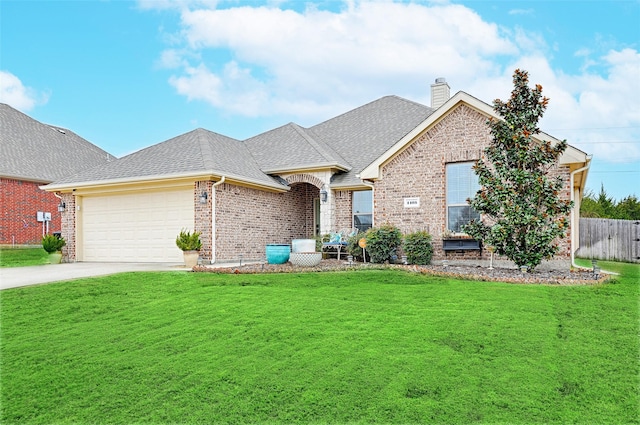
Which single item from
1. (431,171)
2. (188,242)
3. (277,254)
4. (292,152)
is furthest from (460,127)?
(188,242)

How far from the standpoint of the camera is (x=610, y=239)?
1892 centimetres

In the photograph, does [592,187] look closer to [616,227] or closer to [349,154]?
[616,227]

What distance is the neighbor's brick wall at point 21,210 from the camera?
69.3 ft

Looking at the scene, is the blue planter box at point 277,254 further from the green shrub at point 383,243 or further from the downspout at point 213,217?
the green shrub at point 383,243

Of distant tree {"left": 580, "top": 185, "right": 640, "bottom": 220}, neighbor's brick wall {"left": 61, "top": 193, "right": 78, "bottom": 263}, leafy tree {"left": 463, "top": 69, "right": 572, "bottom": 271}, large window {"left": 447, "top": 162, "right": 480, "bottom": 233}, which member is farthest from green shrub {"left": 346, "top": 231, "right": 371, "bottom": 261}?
distant tree {"left": 580, "top": 185, "right": 640, "bottom": 220}

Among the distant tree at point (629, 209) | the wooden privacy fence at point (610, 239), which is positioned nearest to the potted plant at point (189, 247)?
the wooden privacy fence at point (610, 239)

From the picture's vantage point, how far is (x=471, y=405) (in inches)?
155

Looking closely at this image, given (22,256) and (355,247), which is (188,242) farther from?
(22,256)

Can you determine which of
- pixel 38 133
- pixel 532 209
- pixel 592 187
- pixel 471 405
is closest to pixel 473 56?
pixel 532 209

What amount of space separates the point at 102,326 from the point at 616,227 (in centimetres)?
1931

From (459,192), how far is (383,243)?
2.61 metres

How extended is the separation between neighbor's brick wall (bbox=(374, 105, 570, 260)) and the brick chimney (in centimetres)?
706

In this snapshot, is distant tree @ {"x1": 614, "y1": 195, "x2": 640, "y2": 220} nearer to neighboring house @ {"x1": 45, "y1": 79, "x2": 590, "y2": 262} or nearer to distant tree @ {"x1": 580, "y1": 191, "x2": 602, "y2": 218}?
distant tree @ {"x1": 580, "y1": 191, "x2": 602, "y2": 218}

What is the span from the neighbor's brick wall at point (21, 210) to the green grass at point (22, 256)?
5.39ft
